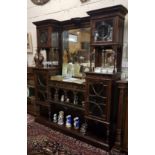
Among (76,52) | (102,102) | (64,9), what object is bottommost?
(102,102)

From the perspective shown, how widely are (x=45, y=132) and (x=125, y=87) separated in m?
1.54

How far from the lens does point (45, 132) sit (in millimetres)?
2736

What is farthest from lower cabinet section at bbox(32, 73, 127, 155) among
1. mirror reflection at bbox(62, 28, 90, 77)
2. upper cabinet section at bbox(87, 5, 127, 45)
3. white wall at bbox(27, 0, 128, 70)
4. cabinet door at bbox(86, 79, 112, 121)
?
white wall at bbox(27, 0, 128, 70)

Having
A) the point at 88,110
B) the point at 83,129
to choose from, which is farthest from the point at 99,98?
the point at 83,129

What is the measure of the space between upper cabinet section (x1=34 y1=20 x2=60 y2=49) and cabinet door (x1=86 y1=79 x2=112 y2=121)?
3.65 feet

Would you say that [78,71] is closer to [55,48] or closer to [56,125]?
[55,48]

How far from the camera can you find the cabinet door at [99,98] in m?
2.16

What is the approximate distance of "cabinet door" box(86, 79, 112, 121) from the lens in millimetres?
2156

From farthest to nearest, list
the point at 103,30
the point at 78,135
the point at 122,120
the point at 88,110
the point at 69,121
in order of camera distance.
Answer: the point at 69,121 < the point at 78,135 < the point at 88,110 < the point at 103,30 < the point at 122,120

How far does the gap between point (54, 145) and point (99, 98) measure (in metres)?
0.92

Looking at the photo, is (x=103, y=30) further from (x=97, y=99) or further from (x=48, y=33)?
(x=48, y=33)

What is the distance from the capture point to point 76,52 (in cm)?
285

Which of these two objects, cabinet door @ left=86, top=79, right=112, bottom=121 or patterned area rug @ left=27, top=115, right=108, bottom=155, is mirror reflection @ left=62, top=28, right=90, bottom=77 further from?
patterned area rug @ left=27, top=115, right=108, bottom=155
